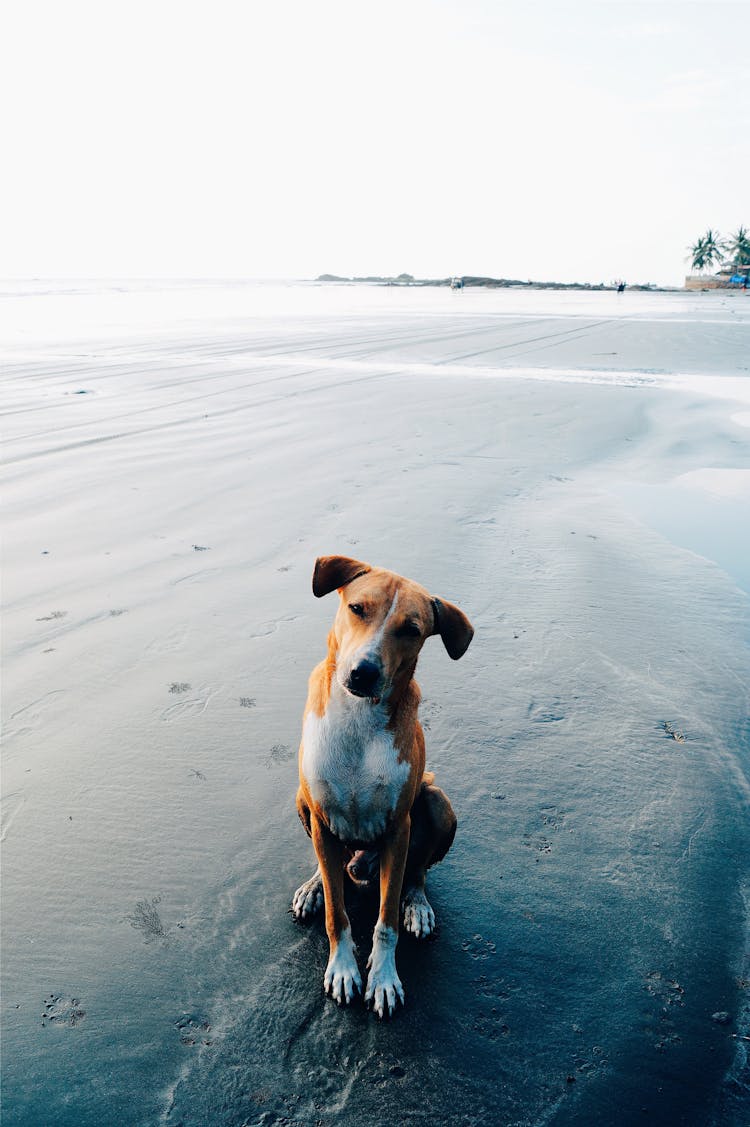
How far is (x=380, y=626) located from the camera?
8.18 ft

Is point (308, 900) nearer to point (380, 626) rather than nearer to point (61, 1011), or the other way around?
point (61, 1011)

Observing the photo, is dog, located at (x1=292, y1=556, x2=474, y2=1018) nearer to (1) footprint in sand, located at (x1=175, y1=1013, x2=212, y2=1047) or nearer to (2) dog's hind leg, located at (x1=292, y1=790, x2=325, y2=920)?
(2) dog's hind leg, located at (x1=292, y1=790, x2=325, y2=920)

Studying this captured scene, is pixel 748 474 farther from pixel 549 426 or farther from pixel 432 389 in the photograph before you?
pixel 432 389

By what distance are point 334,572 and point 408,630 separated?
1.41 ft

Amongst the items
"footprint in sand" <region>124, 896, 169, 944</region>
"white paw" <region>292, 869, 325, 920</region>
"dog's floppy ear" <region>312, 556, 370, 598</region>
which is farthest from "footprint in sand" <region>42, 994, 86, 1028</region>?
"dog's floppy ear" <region>312, 556, 370, 598</region>

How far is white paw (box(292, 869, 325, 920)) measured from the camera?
9.71ft

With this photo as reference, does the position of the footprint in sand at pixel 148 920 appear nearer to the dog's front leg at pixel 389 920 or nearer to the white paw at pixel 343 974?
the white paw at pixel 343 974

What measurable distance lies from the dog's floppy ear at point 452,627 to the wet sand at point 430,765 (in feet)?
3.83

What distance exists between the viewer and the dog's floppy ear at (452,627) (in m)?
2.71

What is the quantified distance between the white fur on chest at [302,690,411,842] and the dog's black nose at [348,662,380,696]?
17cm

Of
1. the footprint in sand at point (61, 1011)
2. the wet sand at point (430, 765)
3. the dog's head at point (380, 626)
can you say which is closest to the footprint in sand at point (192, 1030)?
the wet sand at point (430, 765)

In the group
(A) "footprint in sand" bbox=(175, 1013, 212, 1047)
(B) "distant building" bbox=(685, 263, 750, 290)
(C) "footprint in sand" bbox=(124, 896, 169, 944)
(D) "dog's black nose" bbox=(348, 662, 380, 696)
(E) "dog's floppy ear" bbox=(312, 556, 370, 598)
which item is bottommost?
(A) "footprint in sand" bbox=(175, 1013, 212, 1047)

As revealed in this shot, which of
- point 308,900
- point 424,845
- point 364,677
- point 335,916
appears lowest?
point 308,900

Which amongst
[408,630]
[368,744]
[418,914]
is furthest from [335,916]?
[408,630]
